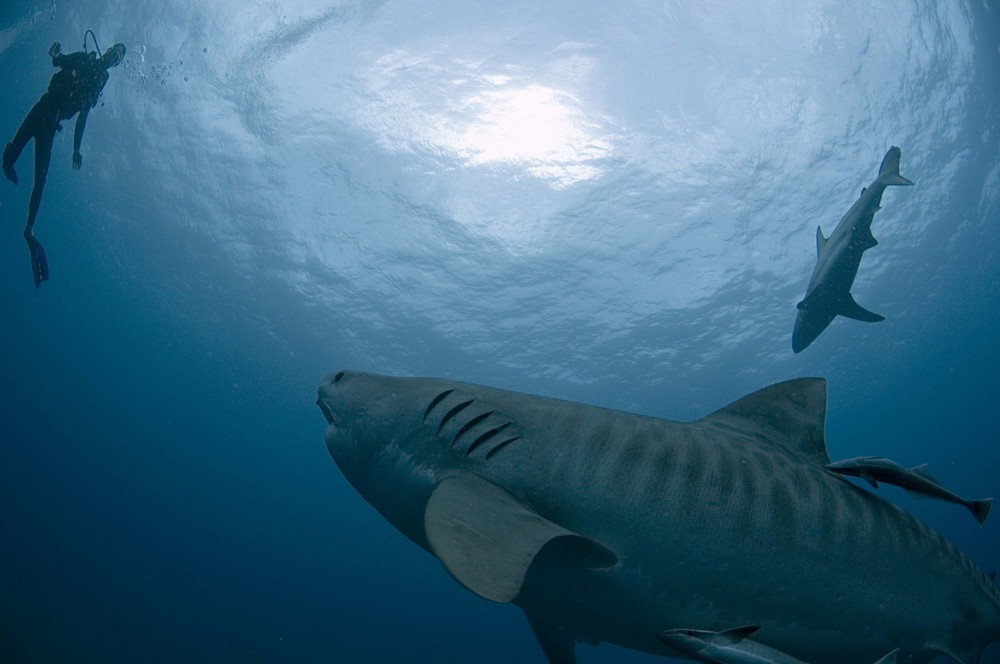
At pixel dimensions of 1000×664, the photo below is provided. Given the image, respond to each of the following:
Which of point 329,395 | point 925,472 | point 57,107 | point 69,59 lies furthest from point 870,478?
point 57,107

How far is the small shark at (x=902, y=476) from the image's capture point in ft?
9.53

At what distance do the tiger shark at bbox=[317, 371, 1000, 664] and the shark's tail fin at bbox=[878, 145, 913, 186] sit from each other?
18.2 ft

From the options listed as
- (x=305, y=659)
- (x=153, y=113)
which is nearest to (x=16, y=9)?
(x=153, y=113)

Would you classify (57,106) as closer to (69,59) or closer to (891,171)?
(69,59)

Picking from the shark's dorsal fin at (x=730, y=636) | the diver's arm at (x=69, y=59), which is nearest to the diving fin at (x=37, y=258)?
the diver's arm at (x=69, y=59)

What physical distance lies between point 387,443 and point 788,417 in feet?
8.45

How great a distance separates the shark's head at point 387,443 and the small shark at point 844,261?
21.3 ft

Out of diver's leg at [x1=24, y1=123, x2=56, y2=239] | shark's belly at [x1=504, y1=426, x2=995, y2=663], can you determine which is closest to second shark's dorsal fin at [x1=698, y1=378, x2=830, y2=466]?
shark's belly at [x1=504, y1=426, x2=995, y2=663]

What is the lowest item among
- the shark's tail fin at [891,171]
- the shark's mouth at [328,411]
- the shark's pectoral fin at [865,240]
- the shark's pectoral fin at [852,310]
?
the shark's mouth at [328,411]

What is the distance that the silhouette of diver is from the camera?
8578mm

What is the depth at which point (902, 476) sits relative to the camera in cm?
292

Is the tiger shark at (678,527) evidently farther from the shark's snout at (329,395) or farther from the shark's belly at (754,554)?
the shark's snout at (329,395)

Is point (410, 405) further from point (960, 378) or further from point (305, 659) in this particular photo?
point (960, 378)

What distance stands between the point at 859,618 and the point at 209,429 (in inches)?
3043
